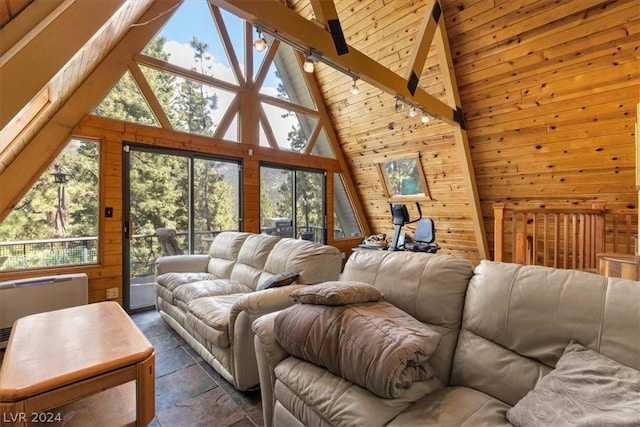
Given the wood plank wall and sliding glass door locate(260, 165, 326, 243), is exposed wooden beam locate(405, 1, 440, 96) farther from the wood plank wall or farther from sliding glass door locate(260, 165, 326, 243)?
sliding glass door locate(260, 165, 326, 243)

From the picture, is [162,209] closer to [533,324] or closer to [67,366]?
[67,366]

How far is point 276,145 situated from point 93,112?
248cm

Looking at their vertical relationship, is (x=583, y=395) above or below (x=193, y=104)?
below

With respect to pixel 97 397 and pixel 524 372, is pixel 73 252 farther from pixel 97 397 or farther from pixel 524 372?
pixel 524 372

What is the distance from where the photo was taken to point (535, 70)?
3271 mm

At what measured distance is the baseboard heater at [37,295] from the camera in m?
2.58

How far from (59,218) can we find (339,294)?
343cm

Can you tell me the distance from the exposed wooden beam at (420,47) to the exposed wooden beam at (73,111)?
3104 millimetres

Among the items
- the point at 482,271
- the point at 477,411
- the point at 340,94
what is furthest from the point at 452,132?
the point at 477,411

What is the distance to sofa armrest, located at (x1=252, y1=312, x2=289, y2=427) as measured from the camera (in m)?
1.49

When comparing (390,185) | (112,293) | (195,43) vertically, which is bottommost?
(112,293)

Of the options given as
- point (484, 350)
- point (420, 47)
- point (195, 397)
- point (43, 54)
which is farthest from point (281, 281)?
point (420, 47)

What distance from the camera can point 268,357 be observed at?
4.93 feet

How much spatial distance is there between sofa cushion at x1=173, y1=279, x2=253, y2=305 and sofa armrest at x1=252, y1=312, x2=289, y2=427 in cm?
114
